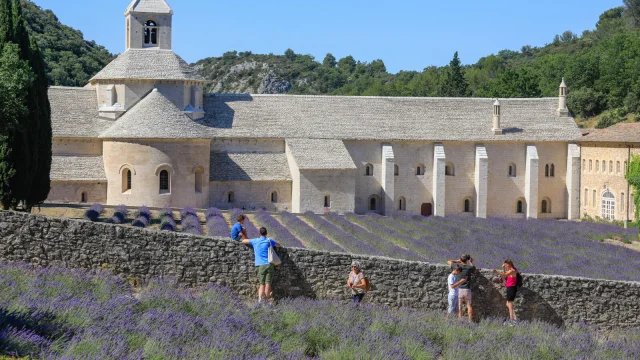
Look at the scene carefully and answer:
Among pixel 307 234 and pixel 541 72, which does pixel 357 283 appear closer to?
pixel 307 234

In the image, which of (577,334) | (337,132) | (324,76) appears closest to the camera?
(577,334)

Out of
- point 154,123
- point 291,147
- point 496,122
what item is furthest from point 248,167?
point 496,122

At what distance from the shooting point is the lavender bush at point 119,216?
113ft

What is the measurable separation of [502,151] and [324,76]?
376 feet

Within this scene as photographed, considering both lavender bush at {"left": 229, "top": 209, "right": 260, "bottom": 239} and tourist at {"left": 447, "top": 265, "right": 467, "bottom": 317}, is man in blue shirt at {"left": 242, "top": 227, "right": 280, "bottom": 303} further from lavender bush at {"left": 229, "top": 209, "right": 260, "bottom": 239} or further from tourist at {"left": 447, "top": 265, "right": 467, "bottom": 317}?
lavender bush at {"left": 229, "top": 209, "right": 260, "bottom": 239}

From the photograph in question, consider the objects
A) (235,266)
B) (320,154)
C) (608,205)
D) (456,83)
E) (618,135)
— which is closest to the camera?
(235,266)

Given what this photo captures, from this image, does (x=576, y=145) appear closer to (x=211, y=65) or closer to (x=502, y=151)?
(x=502, y=151)

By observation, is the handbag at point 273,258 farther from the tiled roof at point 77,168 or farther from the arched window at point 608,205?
the arched window at point 608,205

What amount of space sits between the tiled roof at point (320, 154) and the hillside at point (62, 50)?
27960mm

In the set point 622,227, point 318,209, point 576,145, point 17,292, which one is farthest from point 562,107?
point 17,292

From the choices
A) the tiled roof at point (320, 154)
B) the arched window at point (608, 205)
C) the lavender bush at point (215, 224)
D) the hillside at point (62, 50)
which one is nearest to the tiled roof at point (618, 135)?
the arched window at point (608, 205)

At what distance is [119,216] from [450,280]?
20.7m

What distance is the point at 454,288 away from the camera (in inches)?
755

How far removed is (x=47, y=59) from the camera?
75250 millimetres
